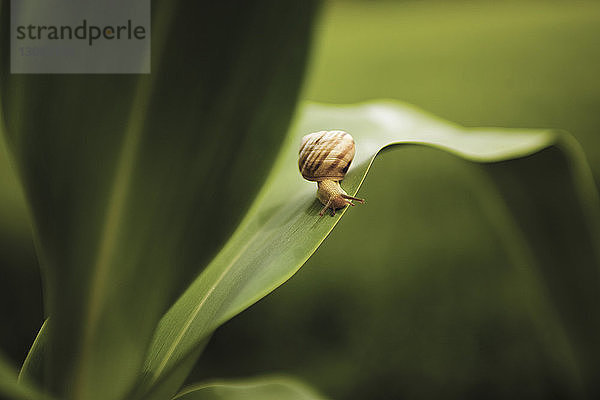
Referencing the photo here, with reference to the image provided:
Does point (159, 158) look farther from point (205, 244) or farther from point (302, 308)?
point (302, 308)

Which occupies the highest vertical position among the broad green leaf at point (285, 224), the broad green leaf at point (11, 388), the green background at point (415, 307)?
the broad green leaf at point (285, 224)

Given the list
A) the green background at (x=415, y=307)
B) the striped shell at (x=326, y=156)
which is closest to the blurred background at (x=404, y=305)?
the green background at (x=415, y=307)

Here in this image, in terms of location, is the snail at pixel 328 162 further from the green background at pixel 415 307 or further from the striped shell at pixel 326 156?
the green background at pixel 415 307

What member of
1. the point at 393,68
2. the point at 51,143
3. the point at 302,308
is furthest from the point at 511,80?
the point at 51,143

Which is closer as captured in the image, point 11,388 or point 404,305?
point 11,388

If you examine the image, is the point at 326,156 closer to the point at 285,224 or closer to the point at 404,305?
the point at 285,224

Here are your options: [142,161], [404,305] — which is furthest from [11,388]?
[404,305]

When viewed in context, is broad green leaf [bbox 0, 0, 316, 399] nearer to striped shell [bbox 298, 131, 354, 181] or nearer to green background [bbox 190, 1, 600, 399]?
striped shell [bbox 298, 131, 354, 181]
